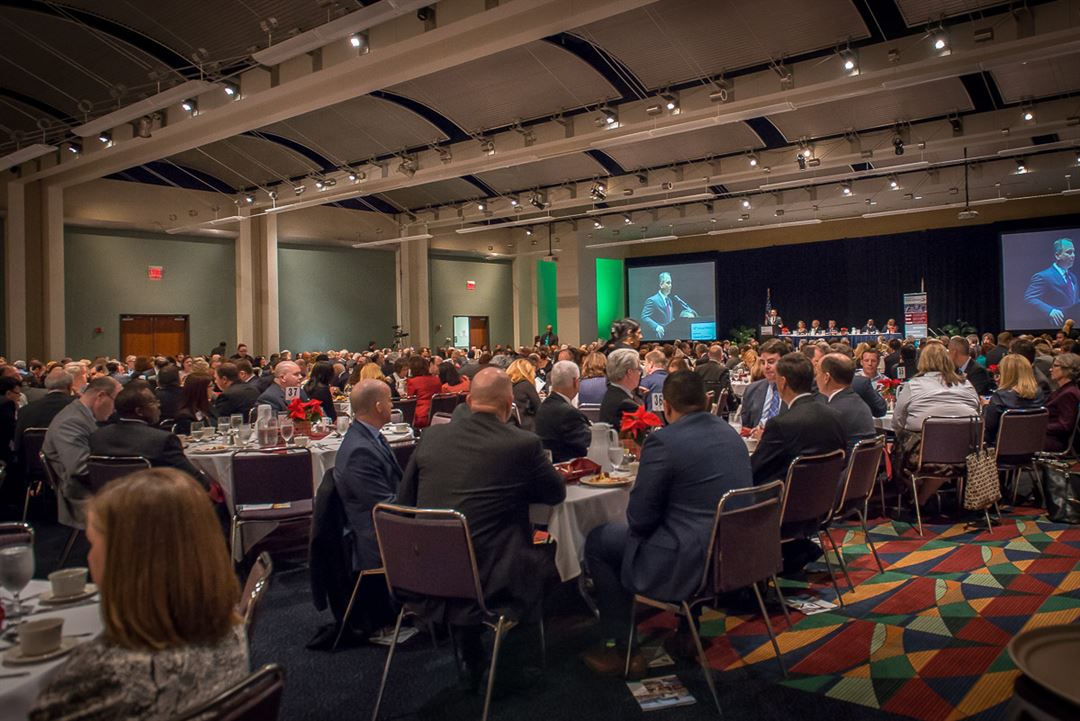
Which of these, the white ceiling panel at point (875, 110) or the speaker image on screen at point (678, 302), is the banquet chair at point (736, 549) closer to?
the white ceiling panel at point (875, 110)

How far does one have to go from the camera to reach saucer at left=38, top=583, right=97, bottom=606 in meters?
2.26

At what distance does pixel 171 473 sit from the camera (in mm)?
1604

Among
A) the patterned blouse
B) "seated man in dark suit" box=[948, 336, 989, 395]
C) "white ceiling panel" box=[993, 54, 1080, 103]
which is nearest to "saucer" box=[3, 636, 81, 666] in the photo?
the patterned blouse

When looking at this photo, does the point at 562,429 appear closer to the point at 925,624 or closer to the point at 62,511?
the point at 925,624

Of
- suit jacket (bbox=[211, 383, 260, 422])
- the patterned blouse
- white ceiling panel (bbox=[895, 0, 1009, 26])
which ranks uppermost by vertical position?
white ceiling panel (bbox=[895, 0, 1009, 26])

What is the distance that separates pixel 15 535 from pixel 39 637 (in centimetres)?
100

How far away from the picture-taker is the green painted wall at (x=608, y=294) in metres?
24.9

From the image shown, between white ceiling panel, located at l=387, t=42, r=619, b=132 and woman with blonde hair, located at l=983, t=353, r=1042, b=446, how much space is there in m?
7.50

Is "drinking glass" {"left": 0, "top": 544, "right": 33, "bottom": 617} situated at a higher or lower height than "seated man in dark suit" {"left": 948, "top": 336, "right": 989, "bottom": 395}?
lower

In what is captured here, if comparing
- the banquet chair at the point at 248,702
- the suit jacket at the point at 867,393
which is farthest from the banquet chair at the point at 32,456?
the suit jacket at the point at 867,393

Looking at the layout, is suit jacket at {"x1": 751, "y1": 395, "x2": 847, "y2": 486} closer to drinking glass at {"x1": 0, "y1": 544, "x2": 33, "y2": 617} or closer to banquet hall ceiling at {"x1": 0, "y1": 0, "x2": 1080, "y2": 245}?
drinking glass at {"x1": 0, "y1": 544, "x2": 33, "y2": 617}

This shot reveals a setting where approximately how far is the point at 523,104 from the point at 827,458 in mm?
10615

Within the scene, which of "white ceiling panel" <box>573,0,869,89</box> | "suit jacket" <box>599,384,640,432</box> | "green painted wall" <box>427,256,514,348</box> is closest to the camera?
"suit jacket" <box>599,384,640,432</box>

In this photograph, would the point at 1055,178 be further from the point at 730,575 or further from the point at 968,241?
the point at 730,575
